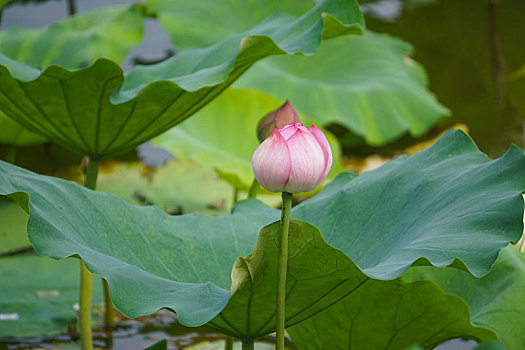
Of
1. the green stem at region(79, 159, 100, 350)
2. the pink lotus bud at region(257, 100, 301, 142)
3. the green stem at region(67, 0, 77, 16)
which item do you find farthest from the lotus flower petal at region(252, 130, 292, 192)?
the green stem at region(67, 0, 77, 16)

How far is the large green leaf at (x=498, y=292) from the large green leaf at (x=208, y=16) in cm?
163

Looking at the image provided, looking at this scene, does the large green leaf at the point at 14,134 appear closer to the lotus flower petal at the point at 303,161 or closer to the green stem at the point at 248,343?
the green stem at the point at 248,343

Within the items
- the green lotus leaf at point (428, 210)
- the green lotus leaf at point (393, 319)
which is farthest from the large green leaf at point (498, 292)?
the green lotus leaf at point (428, 210)

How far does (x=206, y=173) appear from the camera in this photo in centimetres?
225

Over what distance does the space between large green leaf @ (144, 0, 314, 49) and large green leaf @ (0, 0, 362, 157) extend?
1.35 meters

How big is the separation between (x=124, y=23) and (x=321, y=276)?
1.82m

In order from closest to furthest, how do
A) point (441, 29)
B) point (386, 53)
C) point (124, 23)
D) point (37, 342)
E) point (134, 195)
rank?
point (37, 342) < point (134, 195) < point (124, 23) < point (386, 53) < point (441, 29)

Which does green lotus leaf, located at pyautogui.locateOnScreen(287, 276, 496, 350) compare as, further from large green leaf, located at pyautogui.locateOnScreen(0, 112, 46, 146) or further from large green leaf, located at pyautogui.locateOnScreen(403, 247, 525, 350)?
large green leaf, located at pyautogui.locateOnScreen(0, 112, 46, 146)

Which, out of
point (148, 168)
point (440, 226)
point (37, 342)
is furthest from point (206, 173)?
point (440, 226)

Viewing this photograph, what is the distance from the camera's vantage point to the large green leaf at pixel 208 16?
2596mm

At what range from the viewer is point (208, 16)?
2668 mm

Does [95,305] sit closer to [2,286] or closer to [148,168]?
[2,286]

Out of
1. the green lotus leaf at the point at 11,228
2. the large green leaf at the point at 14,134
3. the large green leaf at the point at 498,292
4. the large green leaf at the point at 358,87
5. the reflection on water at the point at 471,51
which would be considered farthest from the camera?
the reflection on water at the point at 471,51

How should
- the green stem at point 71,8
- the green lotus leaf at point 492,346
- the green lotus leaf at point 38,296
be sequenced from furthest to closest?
the green stem at point 71,8 → the green lotus leaf at point 38,296 → the green lotus leaf at point 492,346
